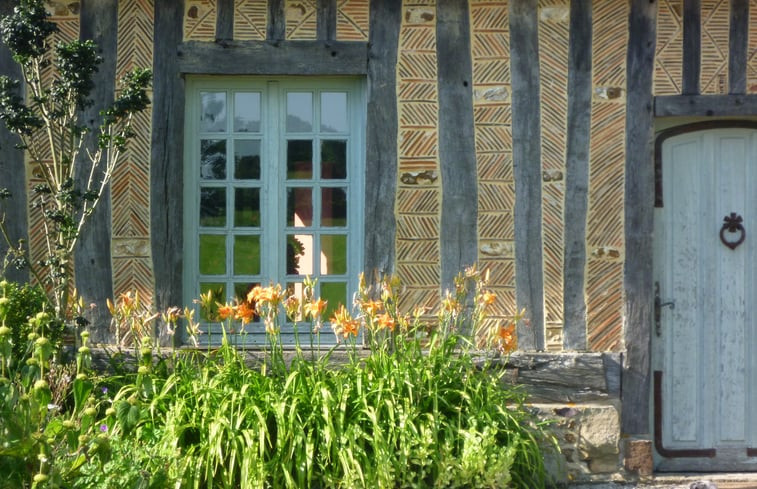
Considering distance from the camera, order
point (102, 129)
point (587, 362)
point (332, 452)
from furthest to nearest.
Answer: point (587, 362) < point (102, 129) < point (332, 452)

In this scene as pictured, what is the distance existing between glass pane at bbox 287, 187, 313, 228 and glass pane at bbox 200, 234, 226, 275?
44 centimetres

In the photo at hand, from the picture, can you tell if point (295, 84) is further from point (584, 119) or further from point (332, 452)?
point (332, 452)

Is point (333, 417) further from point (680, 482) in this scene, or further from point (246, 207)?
point (680, 482)

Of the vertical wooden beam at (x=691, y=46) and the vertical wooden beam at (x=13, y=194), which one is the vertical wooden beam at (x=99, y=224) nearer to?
the vertical wooden beam at (x=13, y=194)

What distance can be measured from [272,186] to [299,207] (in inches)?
8.3

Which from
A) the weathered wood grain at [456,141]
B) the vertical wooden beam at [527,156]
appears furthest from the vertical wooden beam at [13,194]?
the vertical wooden beam at [527,156]

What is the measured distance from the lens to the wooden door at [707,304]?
6.54m

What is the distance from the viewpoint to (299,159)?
6.54 m

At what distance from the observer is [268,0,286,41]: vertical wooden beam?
638 centimetres

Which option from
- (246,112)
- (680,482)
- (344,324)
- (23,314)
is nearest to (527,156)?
(344,324)

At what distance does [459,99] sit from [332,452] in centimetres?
233

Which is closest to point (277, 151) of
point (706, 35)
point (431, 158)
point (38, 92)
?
point (431, 158)

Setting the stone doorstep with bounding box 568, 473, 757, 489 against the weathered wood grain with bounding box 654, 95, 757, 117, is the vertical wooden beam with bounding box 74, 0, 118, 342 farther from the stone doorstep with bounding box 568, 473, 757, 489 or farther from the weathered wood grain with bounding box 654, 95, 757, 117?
the weathered wood grain with bounding box 654, 95, 757, 117

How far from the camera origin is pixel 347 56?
638 centimetres
